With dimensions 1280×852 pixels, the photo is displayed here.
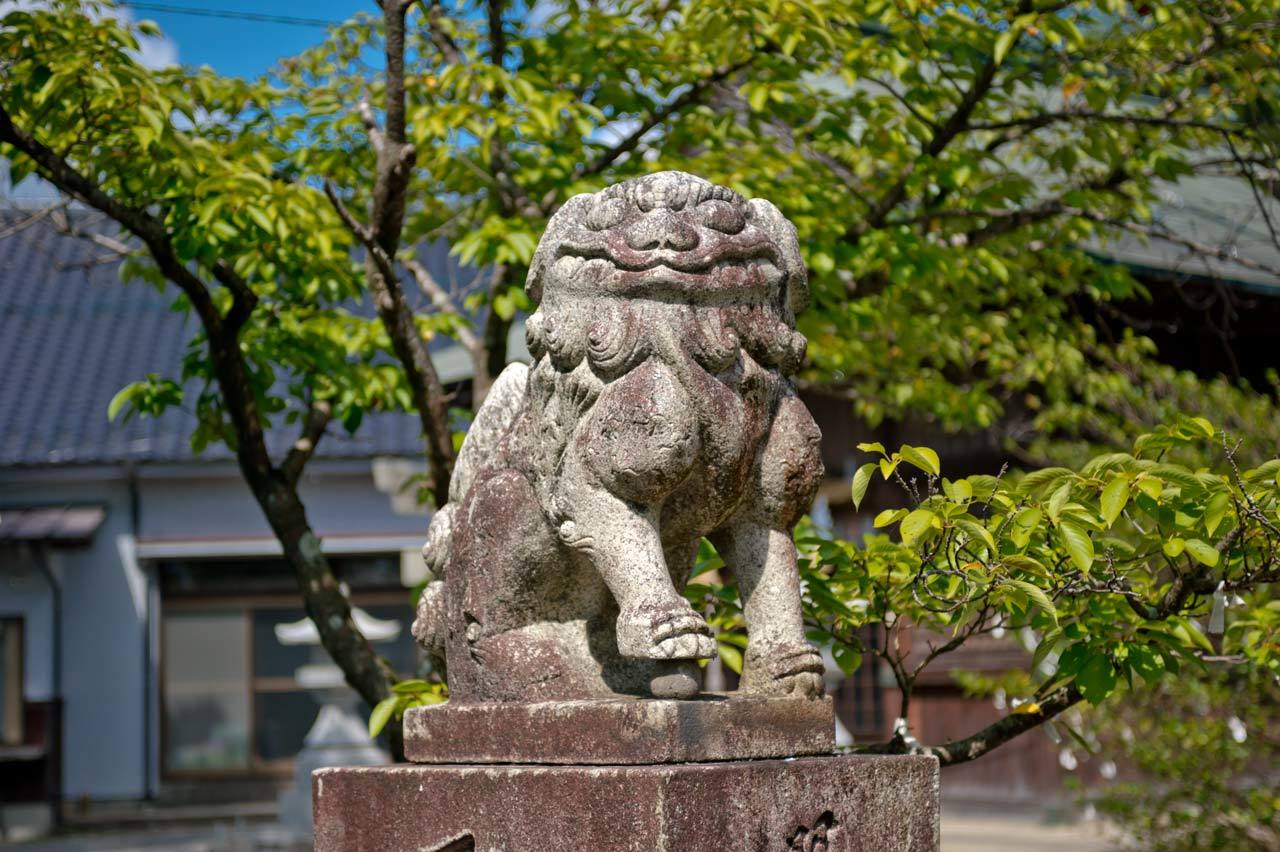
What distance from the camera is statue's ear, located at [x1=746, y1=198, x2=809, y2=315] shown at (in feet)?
12.2

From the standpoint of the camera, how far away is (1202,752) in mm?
8734

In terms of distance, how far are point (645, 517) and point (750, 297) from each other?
1.96 feet

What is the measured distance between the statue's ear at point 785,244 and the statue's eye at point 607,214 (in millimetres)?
326

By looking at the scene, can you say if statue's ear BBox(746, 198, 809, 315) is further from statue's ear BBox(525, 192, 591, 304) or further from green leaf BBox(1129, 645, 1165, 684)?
green leaf BBox(1129, 645, 1165, 684)

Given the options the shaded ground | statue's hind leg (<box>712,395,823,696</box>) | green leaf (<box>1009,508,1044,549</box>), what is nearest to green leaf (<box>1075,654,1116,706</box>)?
green leaf (<box>1009,508,1044,549</box>)

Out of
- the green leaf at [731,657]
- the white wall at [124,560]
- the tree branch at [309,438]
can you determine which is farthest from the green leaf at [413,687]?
the white wall at [124,560]

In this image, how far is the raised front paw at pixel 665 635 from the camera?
334 cm

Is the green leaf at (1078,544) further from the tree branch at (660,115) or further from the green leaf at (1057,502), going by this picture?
the tree branch at (660,115)

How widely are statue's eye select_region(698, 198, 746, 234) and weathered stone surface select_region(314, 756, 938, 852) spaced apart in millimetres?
1258


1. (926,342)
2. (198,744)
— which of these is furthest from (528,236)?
(198,744)

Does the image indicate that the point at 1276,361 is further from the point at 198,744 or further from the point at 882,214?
the point at 198,744

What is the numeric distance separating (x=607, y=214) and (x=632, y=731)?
4.04ft

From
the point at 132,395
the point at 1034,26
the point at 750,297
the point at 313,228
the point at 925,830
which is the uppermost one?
the point at 1034,26

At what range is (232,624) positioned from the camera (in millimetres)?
18656
